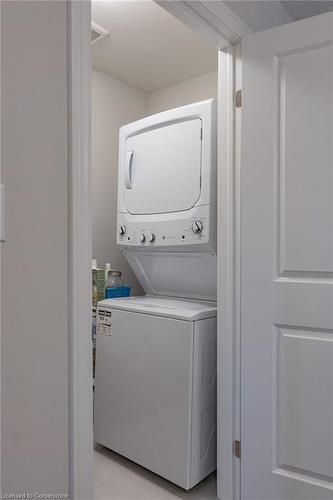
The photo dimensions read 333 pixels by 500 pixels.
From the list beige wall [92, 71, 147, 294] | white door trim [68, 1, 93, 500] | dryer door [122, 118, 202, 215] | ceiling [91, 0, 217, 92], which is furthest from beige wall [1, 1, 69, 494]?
beige wall [92, 71, 147, 294]

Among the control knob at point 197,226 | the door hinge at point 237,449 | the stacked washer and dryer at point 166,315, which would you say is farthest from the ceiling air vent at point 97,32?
the door hinge at point 237,449

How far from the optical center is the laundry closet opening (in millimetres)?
1870

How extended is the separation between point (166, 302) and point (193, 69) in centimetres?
166

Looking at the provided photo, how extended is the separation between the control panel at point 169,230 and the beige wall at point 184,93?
Answer: 1.11m

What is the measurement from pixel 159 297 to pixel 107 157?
1165 millimetres

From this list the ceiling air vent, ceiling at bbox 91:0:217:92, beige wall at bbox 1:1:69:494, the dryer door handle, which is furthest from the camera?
the dryer door handle

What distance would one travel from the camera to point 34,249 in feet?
3.18

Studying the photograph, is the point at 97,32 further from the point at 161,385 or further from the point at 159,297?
the point at 161,385

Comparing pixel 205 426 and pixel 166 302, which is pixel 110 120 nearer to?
pixel 166 302

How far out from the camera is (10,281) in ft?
3.01

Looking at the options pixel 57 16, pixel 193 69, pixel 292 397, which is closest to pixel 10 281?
pixel 57 16

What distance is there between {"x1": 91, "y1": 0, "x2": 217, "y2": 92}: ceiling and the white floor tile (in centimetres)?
242

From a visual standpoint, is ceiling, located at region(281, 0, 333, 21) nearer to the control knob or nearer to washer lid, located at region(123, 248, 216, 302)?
the control knob

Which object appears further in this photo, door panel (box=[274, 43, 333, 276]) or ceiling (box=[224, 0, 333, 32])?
ceiling (box=[224, 0, 333, 32])
